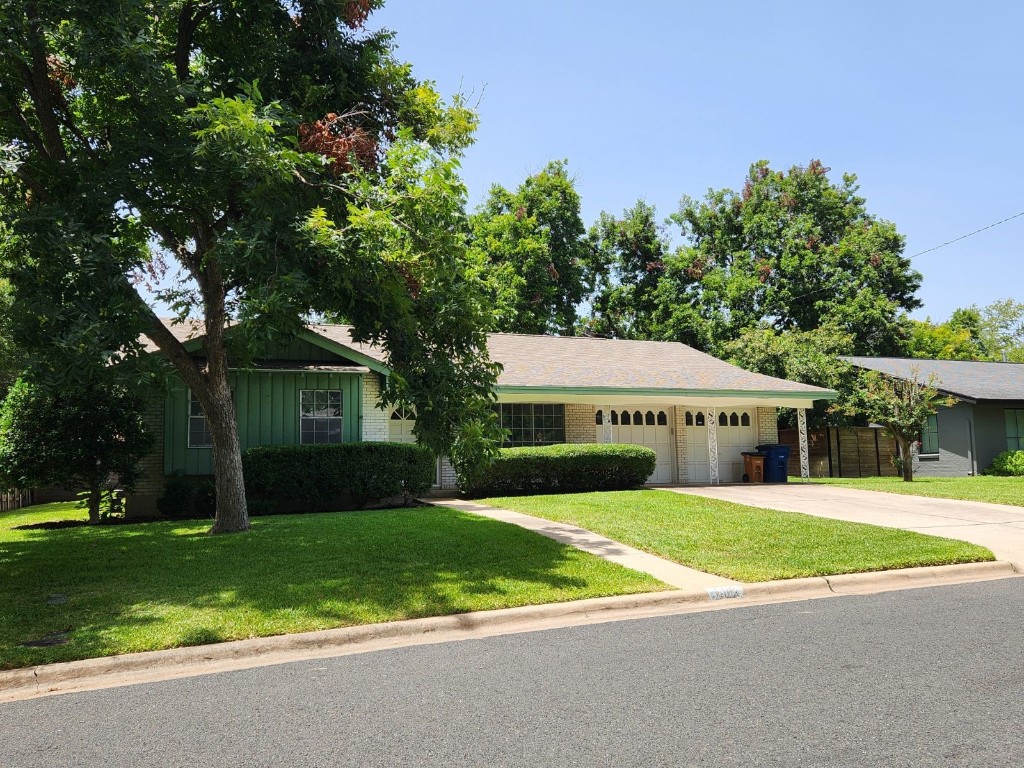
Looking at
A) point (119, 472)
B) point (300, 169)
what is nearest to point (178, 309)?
point (119, 472)

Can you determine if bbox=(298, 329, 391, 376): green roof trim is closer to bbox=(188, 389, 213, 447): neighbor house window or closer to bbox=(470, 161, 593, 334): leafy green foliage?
bbox=(188, 389, 213, 447): neighbor house window

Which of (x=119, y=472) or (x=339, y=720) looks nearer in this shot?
(x=339, y=720)

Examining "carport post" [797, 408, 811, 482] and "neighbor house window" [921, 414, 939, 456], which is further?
"neighbor house window" [921, 414, 939, 456]

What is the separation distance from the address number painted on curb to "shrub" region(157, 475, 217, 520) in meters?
10.4

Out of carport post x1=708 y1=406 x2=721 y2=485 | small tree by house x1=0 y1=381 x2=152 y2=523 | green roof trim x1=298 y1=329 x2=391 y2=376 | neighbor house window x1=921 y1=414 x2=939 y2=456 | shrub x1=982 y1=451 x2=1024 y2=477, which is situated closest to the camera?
small tree by house x1=0 y1=381 x2=152 y2=523

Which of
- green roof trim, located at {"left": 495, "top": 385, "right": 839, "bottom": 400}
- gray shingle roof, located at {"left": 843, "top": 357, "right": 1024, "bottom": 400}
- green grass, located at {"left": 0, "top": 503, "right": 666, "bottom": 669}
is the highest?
gray shingle roof, located at {"left": 843, "top": 357, "right": 1024, "bottom": 400}

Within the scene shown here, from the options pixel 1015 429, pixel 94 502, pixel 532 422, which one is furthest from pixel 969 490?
pixel 94 502

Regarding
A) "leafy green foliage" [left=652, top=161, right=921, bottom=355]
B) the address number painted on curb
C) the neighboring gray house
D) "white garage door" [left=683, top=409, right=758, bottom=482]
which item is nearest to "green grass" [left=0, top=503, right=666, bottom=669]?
the address number painted on curb

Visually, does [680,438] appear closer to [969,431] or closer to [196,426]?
[969,431]

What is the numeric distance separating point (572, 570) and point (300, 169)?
6472 millimetres

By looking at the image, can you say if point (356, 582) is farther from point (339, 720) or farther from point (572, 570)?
point (339, 720)

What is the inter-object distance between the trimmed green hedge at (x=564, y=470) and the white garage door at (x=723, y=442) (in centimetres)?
393

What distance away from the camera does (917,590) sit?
24.8 feet

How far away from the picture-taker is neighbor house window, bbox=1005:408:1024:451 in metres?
25.6
